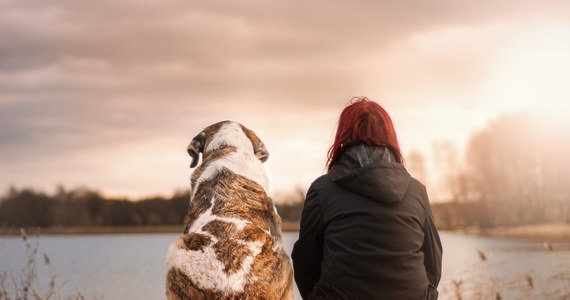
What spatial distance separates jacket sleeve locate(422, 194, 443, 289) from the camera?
5.35m

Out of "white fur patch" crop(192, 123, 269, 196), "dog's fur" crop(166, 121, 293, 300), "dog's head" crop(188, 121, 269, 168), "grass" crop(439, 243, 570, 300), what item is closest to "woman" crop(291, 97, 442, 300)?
"dog's fur" crop(166, 121, 293, 300)

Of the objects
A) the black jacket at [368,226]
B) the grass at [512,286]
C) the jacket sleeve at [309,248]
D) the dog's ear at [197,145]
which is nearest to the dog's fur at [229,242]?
the jacket sleeve at [309,248]

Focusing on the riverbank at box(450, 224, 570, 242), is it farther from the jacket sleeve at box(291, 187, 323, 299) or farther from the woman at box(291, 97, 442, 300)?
the woman at box(291, 97, 442, 300)

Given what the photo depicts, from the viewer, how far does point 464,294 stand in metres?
12.3

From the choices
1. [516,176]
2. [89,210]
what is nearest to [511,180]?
[516,176]

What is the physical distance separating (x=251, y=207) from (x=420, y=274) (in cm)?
162

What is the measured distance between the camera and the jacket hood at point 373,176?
4.91 m

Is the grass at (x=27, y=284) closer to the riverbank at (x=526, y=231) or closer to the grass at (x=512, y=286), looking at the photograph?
the grass at (x=512, y=286)

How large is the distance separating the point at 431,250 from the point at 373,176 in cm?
97

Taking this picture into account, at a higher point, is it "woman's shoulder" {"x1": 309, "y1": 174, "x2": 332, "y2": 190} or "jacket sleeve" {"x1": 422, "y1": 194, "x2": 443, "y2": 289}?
"woman's shoulder" {"x1": 309, "y1": 174, "x2": 332, "y2": 190}

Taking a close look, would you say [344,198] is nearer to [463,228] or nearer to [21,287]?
[21,287]

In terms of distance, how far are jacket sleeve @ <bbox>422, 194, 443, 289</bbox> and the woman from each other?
0.04 ft

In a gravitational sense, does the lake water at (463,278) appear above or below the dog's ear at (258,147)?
below

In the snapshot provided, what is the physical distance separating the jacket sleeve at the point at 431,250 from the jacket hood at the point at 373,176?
0.48m
